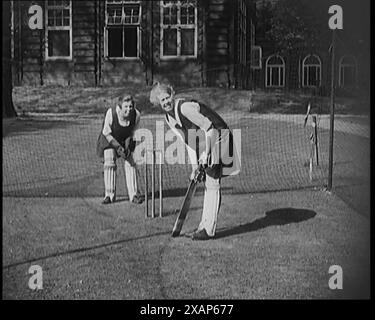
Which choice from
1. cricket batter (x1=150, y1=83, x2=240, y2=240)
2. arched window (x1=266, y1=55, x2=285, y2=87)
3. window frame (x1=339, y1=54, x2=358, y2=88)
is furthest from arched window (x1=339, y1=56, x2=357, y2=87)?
cricket batter (x1=150, y1=83, x2=240, y2=240)

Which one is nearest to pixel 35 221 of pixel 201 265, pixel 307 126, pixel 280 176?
pixel 201 265

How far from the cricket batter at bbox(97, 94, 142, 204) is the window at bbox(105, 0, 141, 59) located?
0.24 metres

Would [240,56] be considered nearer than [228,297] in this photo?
No

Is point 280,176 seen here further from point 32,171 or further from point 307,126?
point 32,171

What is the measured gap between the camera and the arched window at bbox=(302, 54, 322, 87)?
9.72 ft

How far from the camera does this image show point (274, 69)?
9.86 feet

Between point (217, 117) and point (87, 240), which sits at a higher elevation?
point (217, 117)

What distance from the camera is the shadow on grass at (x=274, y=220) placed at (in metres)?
2.89

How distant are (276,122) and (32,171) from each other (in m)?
1.19

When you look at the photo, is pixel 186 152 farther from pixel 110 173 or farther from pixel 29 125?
pixel 29 125

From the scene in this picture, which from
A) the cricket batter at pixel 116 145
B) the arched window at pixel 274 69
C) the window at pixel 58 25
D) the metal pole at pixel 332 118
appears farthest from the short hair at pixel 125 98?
the metal pole at pixel 332 118

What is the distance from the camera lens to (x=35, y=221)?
286 centimetres

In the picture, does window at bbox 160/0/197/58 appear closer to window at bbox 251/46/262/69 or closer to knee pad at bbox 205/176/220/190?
window at bbox 251/46/262/69

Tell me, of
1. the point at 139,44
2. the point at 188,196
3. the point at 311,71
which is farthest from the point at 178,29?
the point at 188,196
